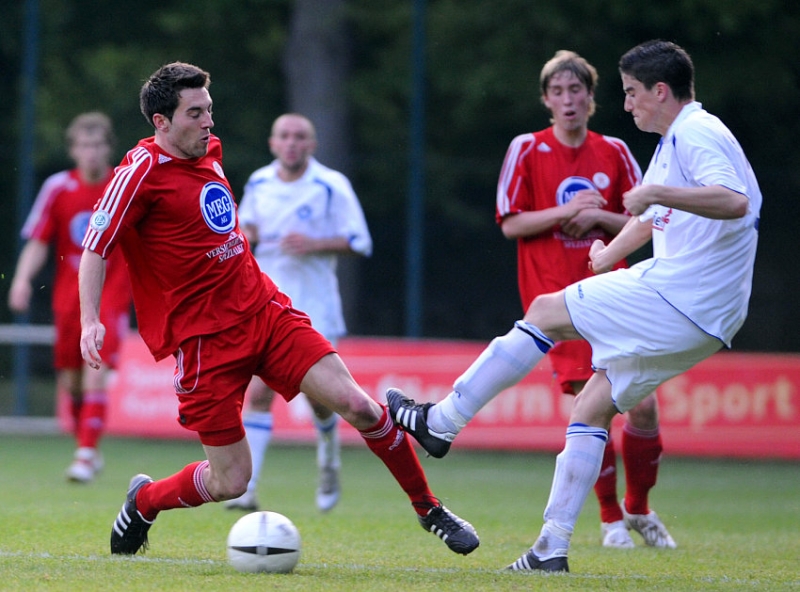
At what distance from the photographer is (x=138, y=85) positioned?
17000 millimetres

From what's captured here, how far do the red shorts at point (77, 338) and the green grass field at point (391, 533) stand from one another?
913 millimetres

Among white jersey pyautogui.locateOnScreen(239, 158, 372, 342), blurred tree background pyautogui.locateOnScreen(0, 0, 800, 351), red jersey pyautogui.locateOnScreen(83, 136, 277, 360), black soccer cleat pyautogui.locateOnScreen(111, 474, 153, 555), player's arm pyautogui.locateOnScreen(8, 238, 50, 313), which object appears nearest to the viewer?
red jersey pyautogui.locateOnScreen(83, 136, 277, 360)

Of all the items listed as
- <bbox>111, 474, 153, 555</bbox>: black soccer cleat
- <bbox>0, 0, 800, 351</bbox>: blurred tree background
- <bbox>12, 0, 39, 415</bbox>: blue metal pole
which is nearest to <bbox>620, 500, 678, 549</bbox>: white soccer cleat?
<bbox>111, 474, 153, 555</bbox>: black soccer cleat

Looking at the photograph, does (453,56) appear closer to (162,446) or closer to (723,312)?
(162,446)

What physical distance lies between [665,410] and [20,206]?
765 cm

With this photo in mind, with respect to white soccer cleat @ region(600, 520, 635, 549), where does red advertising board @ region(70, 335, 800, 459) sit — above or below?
below

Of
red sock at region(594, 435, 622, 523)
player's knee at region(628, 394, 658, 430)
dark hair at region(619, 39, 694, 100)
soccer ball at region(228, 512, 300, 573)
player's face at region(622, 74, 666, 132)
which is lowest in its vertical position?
red sock at region(594, 435, 622, 523)

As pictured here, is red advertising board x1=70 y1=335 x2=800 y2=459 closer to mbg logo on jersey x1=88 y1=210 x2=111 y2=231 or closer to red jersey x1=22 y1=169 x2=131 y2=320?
red jersey x1=22 y1=169 x2=131 y2=320

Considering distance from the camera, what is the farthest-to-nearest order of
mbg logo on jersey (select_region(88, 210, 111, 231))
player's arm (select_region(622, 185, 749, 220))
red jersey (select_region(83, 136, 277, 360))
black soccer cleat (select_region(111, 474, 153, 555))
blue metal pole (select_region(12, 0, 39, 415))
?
blue metal pole (select_region(12, 0, 39, 415))
black soccer cleat (select_region(111, 474, 153, 555))
red jersey (select_region(83, 136, 277, 360))
mbg logo on jersey (select_region(88, 210, 111, 231))
player's arm (select_region(622, 185, 749, 220))

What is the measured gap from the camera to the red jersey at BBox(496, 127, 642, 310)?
6863mm

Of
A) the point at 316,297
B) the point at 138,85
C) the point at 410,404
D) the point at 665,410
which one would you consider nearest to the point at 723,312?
the point at 410,404

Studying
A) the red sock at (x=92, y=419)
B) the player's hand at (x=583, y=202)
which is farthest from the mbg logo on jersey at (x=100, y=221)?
the red sock at (x=92, y=419)

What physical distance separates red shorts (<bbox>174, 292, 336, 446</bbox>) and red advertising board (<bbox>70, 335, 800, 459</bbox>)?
22.2 ft

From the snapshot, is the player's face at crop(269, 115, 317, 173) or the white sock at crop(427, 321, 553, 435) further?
the player's face at crop(269, 115, 317, 173)
